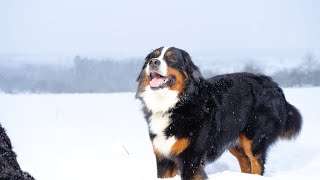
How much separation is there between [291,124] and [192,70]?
2129 millimetres

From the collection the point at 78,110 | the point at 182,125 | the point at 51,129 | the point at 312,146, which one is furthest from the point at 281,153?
the point at 78,110

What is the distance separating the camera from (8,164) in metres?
1.86

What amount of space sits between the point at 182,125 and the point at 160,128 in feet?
0.82

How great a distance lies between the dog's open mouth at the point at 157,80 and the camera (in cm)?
512

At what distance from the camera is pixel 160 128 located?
17.0 feet

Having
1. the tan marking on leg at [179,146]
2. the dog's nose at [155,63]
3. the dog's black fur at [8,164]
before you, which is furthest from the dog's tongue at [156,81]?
the dog's black fur at [8,164]

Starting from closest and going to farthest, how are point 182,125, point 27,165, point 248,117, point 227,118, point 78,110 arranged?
point 182,125 < point 227,118 < point 248,117 < point 27,165 < point 78,110

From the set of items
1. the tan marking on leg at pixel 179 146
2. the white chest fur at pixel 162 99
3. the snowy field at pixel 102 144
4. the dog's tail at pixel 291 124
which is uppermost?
the white chest fur at pixel 162 99

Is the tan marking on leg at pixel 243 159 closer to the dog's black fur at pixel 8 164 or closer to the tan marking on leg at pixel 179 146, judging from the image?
the tan marking on leg at pixel 179 146

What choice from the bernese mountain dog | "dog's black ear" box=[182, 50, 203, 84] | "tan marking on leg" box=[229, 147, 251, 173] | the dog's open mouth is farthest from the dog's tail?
the dog's open mouth

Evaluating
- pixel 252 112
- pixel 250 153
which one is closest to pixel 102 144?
pixel 250 153

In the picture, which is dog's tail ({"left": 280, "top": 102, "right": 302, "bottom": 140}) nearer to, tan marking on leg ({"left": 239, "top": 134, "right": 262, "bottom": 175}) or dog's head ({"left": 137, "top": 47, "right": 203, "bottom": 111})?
tan marking on leg ({"left": 239, "top": 134, "right": 262, "bottom": 175})

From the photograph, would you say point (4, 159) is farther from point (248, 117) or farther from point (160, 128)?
point (248, 117)

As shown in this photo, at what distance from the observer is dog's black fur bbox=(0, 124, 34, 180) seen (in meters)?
1.81
